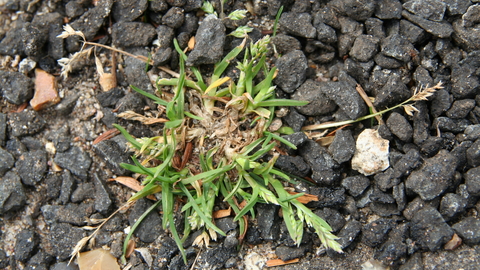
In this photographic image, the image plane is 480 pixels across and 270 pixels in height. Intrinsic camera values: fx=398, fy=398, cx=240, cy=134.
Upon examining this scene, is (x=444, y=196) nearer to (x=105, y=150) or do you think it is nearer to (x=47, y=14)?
(x=105, y=150)

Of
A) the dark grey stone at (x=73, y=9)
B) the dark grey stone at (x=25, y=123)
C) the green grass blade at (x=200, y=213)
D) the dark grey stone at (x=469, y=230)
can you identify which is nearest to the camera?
the dark grey stone at (x=469, y=230)

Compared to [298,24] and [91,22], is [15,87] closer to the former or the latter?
[91,22]

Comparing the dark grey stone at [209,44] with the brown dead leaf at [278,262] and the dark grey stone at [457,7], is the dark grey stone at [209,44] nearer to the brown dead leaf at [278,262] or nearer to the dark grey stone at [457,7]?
the brown dead leaf at [278,262]

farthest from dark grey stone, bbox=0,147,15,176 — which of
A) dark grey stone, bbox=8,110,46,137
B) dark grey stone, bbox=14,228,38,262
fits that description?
dark grey stone, bbox=14,228,38,262


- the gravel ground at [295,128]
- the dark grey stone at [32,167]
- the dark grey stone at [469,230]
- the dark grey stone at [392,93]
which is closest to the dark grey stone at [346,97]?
the gravel ground at [295,128]

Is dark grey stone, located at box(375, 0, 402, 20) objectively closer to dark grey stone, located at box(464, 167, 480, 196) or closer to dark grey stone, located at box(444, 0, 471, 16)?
dark grey stone, located at box(444, 0, 471, 16)

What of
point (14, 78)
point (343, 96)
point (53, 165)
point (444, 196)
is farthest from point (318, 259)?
point (14, 78)
